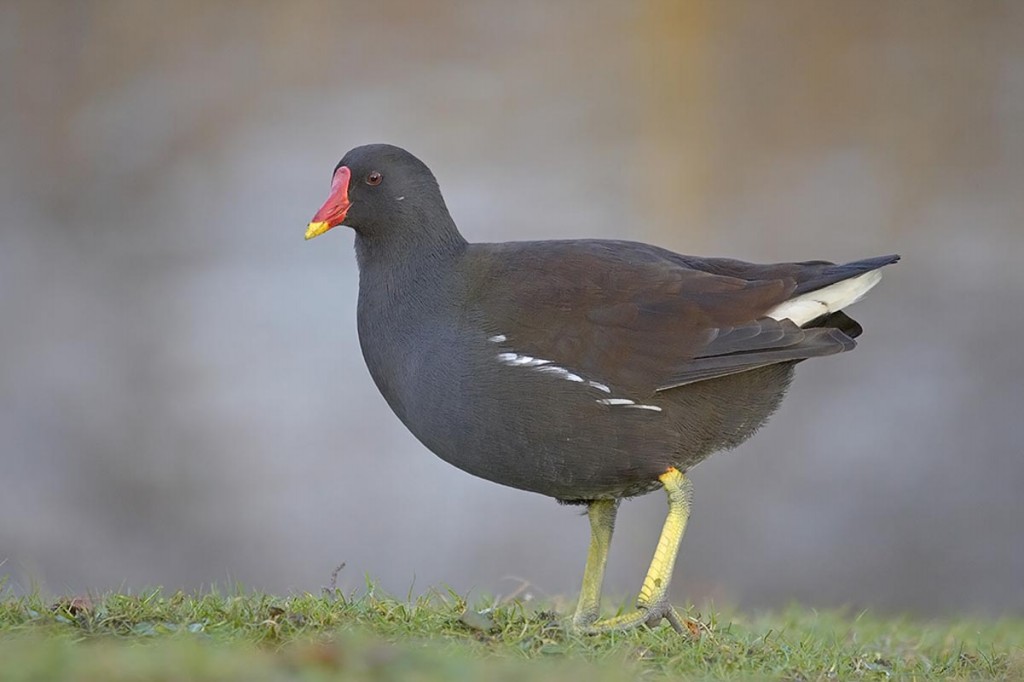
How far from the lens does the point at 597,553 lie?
5.81 m

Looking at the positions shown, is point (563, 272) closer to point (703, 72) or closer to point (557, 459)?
point (557, 459)

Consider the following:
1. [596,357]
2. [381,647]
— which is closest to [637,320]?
[596,357]

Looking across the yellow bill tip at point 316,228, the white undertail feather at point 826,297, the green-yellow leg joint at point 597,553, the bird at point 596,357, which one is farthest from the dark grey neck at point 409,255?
the white undertail feather at point 826,297

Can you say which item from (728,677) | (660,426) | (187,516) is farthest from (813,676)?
(187,516)

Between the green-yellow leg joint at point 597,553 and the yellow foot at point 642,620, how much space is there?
1.12 feet

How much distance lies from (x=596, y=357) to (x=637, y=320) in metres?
0.23

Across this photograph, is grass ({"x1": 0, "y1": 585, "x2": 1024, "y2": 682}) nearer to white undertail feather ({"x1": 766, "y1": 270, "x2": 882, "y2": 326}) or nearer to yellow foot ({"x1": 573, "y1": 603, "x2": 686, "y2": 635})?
yellow foot ({"x1": 573, "y1": 603, "x2": 686, "y2": 635})

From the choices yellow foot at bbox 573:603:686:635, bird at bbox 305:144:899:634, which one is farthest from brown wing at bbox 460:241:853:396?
yellow foot at bbox 573:603:686:635

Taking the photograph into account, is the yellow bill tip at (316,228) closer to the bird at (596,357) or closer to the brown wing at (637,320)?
the bird at (596,357)

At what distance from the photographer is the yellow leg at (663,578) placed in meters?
5.21

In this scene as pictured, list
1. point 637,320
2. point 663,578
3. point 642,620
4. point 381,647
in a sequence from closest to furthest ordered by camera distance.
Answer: point 381,647
point 642,620
point 663,578
point 637,320

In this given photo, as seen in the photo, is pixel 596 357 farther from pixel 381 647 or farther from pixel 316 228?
pixel 381 647

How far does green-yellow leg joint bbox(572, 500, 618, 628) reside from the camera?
5.70 metres

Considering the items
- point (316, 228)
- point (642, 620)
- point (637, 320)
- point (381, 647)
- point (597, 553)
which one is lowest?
point (642, 620)
